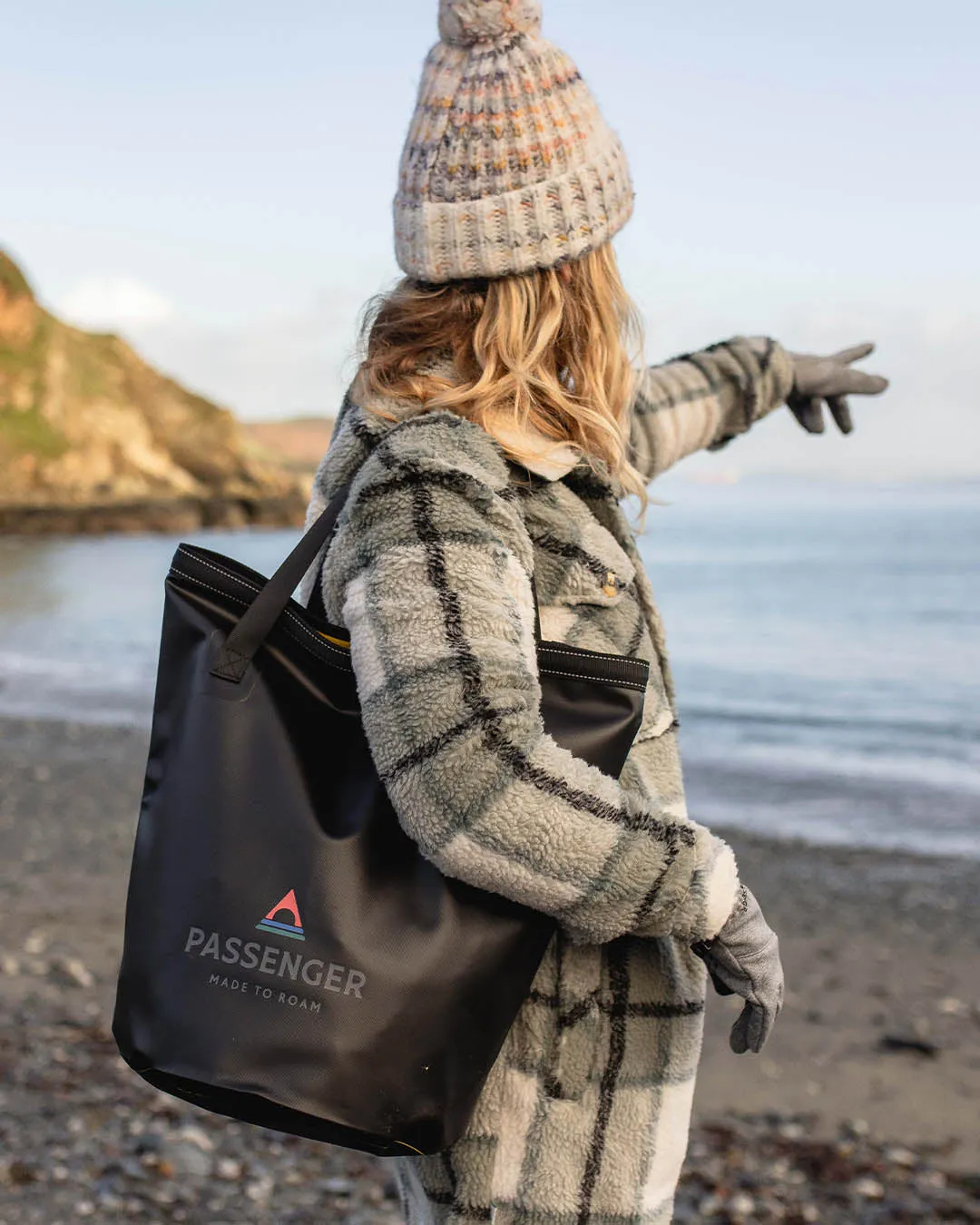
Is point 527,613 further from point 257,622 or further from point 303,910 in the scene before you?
point 303,910

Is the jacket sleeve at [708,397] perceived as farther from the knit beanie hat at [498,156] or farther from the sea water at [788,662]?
the knit beanie hat at [498,156]

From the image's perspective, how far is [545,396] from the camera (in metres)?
1.61

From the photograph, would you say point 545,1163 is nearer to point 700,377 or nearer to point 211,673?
point 211,673

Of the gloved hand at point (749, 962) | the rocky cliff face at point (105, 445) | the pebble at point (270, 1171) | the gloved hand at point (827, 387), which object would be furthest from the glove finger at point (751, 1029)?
the rocky cliff face at point (105, 445)

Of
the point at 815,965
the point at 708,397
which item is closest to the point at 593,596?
the point at 708,397

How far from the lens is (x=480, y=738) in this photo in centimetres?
131

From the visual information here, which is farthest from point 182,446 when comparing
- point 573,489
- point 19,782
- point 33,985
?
point 573,489

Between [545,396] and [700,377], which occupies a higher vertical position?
[545,396]

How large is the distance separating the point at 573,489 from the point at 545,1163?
0.86m

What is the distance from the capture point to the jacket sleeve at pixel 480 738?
1.32 m

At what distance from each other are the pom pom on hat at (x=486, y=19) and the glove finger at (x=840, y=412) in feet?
3.41

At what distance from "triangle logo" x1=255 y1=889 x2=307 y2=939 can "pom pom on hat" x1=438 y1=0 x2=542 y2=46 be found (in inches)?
43.3

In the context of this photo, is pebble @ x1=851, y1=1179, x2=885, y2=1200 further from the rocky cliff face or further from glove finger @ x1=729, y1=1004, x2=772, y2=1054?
the rocky cliff face

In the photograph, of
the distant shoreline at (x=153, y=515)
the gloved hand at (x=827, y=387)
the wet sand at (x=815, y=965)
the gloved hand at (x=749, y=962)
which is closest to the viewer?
the gloved hand at (x=749, y=962)
